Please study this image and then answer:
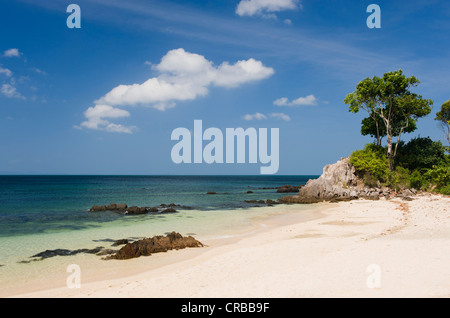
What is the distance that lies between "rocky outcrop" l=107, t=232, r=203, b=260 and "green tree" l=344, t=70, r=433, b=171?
115 ft

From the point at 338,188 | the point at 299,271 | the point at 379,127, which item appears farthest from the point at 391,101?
the point at 299,271

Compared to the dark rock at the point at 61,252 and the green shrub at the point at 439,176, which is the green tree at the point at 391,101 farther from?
the dark rock at the point at 61,252

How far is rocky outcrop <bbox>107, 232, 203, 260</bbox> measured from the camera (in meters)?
13.6

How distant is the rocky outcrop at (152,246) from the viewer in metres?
13.6

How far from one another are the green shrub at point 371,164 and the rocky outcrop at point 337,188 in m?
1.16

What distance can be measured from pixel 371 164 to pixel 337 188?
5.86 metres

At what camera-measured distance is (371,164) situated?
40.7m

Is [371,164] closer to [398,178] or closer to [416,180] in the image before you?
[398,178]

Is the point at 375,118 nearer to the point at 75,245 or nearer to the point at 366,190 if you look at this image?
the point at 366,190

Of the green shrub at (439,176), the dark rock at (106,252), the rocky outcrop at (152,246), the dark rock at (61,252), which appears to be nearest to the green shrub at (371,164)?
the green shrub at (439,176)

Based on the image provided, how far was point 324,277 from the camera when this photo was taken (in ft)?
26.3

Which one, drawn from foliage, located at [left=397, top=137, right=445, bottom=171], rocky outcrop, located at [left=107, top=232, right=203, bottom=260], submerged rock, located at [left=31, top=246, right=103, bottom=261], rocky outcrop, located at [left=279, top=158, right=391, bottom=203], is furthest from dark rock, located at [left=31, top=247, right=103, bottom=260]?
foliage, located at [left=397, top=137, right=445, bottom=171]
